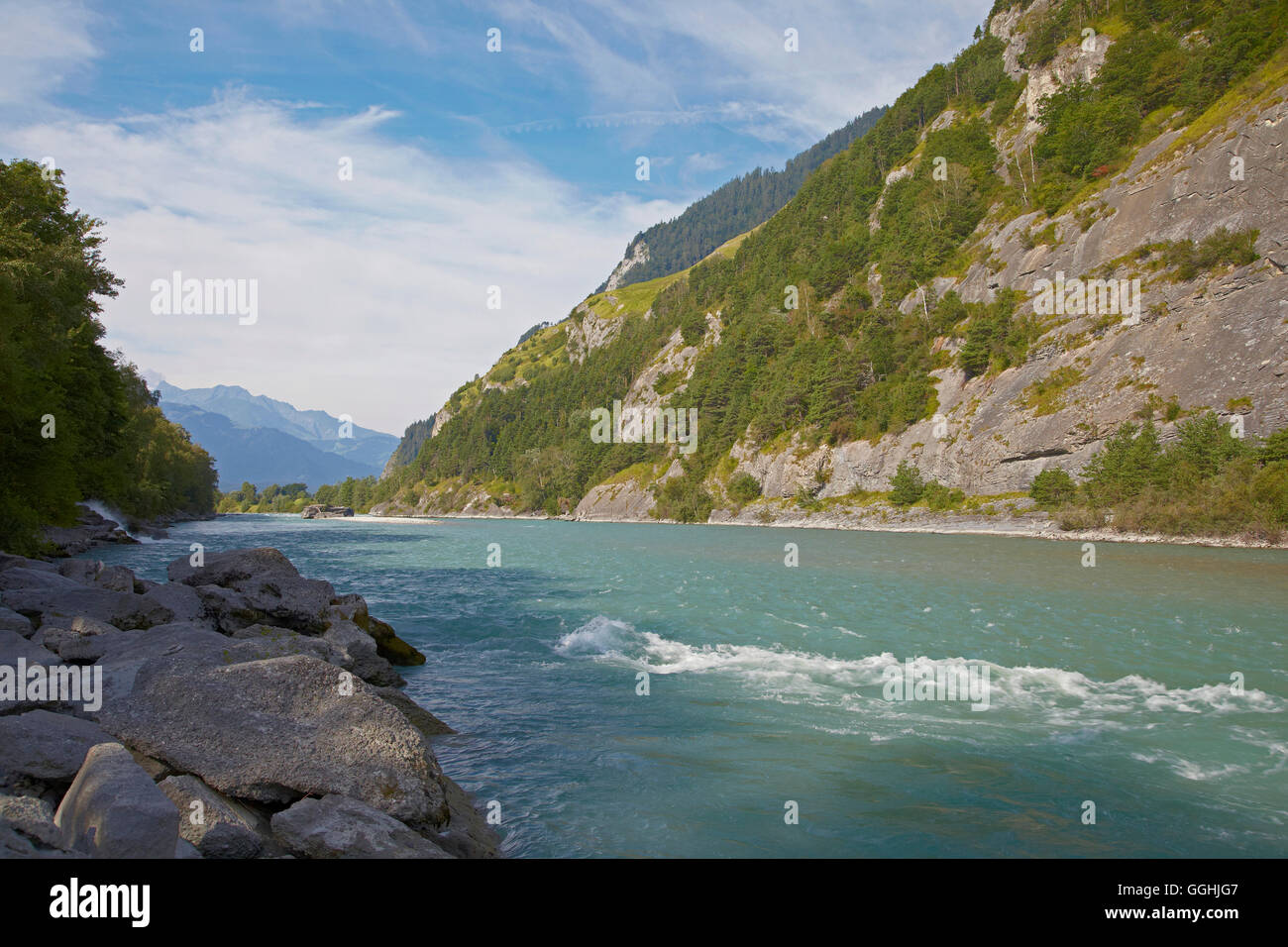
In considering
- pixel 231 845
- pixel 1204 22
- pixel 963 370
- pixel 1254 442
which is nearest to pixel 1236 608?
pixel 231 845

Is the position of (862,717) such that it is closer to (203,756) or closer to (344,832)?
(344,832)

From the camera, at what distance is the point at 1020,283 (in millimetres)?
94125

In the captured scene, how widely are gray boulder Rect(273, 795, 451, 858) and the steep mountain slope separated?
76.3 meters

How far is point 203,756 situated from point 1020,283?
356ft

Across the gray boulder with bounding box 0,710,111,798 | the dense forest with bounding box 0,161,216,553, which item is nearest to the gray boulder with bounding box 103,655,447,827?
the gray boulder with bounding box 0,710,111,798

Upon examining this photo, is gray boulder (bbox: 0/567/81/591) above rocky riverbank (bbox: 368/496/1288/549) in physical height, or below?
above

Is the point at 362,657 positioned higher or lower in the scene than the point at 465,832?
higher

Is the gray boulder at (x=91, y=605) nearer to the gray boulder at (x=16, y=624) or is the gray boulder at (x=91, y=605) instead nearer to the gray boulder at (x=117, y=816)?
the gray boulder at (x=16, y=624)

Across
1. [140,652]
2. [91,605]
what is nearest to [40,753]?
[140,652]

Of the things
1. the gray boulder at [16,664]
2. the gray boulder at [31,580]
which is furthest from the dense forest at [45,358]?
the gray boulder at [16,664]

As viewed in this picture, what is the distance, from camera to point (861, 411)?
110 meters

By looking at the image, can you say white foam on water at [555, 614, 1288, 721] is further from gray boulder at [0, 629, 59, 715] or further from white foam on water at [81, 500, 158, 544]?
white foam on water at [81, 500, 158, 544]

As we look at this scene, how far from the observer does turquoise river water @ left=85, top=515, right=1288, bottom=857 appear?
31.7 ft
